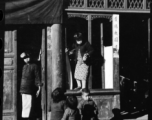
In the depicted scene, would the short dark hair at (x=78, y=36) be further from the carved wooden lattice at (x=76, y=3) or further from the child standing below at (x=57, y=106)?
the child standing below at (x=57, y=106)

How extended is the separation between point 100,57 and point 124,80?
2.99 meters

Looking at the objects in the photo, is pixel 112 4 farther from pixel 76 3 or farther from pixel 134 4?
pixel 76 3

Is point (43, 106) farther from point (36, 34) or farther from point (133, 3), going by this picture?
point (133, 3)

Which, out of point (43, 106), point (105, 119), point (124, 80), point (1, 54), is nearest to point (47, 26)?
point (43, 106)

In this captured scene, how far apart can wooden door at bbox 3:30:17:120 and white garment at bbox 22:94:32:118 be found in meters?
0.35

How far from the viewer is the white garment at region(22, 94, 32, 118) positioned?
29.1 ft

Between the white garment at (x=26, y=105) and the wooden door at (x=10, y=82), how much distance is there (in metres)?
0.35

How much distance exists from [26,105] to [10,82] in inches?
32.5

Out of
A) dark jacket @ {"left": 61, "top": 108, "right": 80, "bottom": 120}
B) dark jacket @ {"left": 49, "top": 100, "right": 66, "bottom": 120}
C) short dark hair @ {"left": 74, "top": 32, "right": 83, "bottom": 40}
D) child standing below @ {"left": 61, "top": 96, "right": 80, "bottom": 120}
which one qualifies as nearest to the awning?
short dark hair @ {"left": 74, "top": 32, "right": 83, "bottom": 40}

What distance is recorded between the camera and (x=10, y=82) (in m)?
9.14

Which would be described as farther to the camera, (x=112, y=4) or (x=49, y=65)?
(x=112, y=4)

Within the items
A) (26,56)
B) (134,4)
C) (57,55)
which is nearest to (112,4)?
(134,4)

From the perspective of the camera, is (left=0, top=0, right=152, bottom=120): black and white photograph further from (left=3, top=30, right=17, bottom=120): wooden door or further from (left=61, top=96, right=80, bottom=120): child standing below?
(left=61, top=96, right=80, bottom=120): child standing below

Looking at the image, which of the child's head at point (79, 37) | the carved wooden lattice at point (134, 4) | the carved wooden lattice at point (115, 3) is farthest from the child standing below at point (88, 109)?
the carved wooden lattice at point (134, 4)
